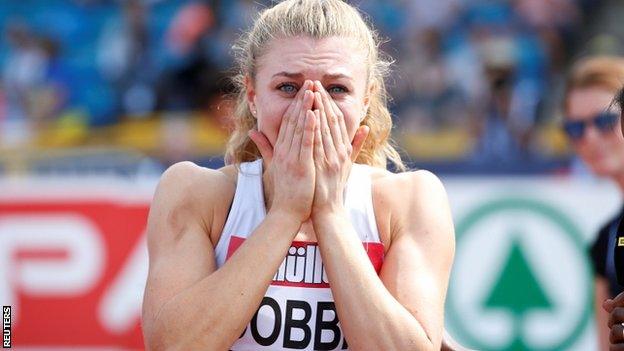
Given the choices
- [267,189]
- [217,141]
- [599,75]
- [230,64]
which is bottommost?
[267,189]

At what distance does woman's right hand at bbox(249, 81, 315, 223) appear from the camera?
123 inches

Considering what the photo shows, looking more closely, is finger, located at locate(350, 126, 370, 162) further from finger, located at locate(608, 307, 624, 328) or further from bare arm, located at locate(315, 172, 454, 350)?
finger, located at locate(608, 307, 624, 328)

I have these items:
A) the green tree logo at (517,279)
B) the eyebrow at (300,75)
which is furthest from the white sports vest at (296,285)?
the green tree logo at (517,279)

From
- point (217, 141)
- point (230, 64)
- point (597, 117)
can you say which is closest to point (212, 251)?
point (597, 117)

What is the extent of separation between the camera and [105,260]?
7.40 metres

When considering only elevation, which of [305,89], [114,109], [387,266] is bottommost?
[387,266]

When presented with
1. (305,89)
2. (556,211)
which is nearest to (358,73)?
(305,89)

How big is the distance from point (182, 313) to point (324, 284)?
44cm

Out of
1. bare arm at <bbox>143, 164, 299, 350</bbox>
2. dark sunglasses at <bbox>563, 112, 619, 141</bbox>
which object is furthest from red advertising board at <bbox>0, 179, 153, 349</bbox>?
bare arm at <bbox>143, 164, 299, 350</bbox>

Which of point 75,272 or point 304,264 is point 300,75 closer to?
point 304,264

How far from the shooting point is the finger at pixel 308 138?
3.12m

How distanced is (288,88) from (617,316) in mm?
1171

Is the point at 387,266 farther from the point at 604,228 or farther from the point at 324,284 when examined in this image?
the point at 604,228

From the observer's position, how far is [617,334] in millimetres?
3027
